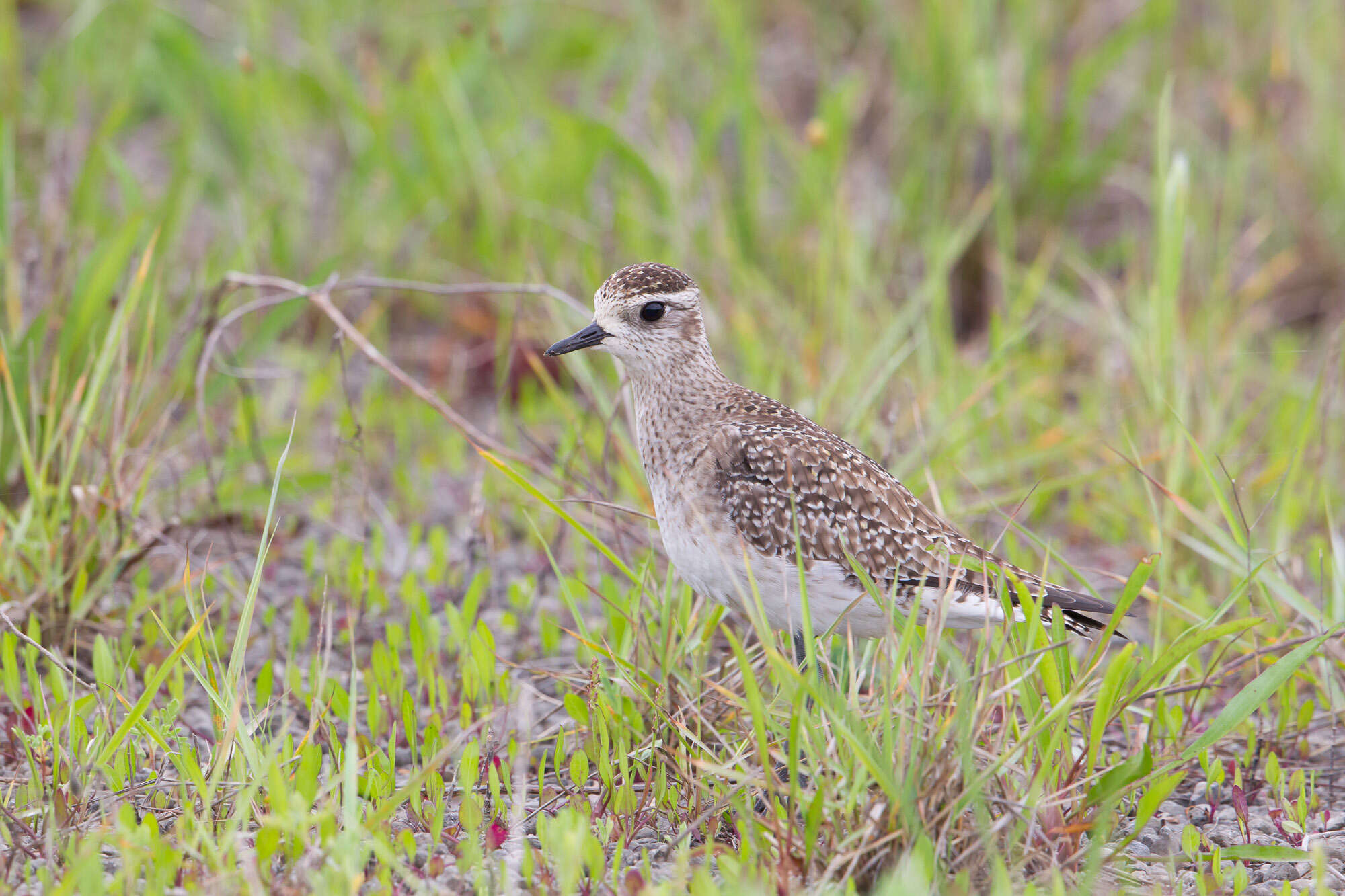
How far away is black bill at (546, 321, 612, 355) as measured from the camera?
4.50 metres

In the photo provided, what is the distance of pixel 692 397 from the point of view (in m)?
4.62

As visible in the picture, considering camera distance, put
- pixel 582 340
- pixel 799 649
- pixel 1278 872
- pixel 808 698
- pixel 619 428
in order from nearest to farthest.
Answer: pixel 1278 872 < pixel 808 698 < pixel 799 649 < pixel 582 340 < pixel 619 428

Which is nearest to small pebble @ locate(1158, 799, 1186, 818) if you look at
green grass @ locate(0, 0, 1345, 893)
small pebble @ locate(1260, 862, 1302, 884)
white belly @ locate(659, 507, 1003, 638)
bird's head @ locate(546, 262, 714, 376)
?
green grass @ locate(0, 0, 1345, 893)

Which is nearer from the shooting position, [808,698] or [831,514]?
[808,698]

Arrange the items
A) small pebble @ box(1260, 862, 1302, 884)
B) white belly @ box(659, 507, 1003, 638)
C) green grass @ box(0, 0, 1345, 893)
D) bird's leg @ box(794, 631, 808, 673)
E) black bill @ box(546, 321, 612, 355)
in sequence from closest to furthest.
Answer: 1. green grass @ box(0, 0, 1345, 893)
2. small pebble @ box(1260, 862, 1302, 884)
3. white belly @ box(659, 507, 1003, 638)
4. bird's leg @ box(794, 631, 808, 673)
5. black bill @ box(546, 321, 612, 355)

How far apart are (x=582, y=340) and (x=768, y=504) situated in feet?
2.72

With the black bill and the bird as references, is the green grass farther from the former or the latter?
the black bill

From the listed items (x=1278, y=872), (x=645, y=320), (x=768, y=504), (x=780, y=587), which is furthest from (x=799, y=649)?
(x=1278, y=872)

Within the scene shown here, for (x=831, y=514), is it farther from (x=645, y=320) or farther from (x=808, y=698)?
(x=645, y=320)

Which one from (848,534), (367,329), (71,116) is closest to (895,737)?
(848,534)

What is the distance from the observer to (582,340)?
454 centimetres

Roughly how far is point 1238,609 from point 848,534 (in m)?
1.56

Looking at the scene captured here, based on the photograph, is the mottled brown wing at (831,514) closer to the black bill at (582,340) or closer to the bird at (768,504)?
the bird at (768,504)

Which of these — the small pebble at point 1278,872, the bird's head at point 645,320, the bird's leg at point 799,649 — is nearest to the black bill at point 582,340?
the bird's head at point 645,320
